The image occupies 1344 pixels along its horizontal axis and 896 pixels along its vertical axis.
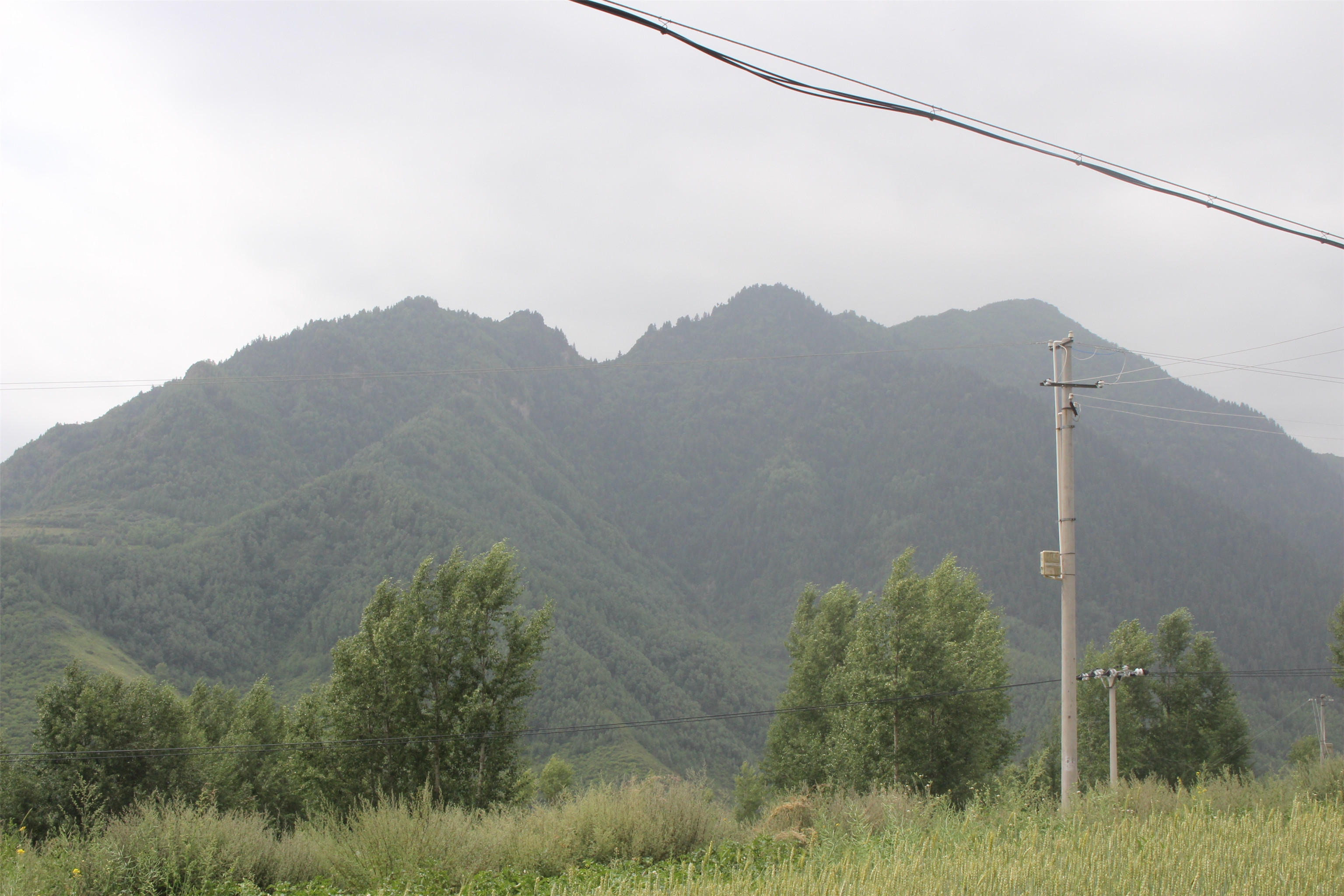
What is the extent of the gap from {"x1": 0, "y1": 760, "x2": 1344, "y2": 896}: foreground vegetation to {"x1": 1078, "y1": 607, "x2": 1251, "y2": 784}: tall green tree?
89.7 feet

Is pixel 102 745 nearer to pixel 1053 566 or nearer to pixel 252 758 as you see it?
pixel 252 758

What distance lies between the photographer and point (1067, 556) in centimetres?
1427

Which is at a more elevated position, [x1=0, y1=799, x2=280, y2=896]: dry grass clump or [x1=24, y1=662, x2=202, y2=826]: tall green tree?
[x1=0, y1=799, x2=280, y2=896]: dry grass clump

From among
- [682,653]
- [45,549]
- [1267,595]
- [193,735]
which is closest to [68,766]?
[193,735]

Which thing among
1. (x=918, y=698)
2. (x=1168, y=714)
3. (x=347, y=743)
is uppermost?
(x=918, y=698)

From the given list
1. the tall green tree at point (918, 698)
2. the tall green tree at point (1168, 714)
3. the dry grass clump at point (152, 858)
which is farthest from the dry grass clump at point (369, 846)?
the tall green tree at point (1168, 714)

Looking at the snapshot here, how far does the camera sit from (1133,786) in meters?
13.6

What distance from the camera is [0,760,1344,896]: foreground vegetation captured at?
705 cm

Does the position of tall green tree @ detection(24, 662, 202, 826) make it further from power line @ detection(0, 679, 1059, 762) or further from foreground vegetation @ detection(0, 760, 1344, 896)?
foreground vegetation @ detection(0, 760, 1344, 896)

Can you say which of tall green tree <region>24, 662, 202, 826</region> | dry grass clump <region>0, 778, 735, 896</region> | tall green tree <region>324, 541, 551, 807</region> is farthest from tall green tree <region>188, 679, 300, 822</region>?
dry grass clump <region>0, 778, 735, 896</region>

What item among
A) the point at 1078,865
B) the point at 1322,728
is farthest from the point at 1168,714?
the point at 1078,865

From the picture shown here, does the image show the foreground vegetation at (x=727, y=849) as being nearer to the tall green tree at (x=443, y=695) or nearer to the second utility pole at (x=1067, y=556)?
the second utility pole at (x=1067, y=556)

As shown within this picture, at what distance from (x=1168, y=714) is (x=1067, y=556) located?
107 ft

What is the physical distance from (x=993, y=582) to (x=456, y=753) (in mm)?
190484
